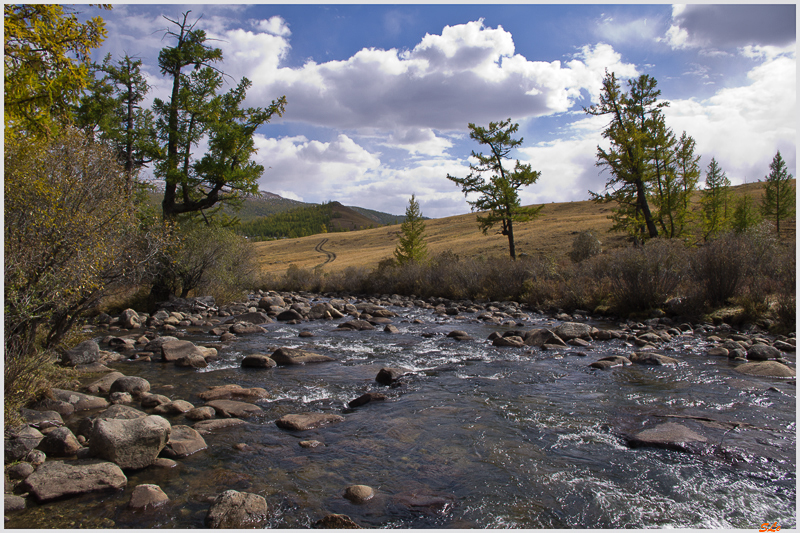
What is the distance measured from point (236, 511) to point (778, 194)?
259 ft

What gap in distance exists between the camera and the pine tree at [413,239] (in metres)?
38.8

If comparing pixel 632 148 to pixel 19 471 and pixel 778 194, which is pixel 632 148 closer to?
pixel 19 471

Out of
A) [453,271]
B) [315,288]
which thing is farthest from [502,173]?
[315,288]

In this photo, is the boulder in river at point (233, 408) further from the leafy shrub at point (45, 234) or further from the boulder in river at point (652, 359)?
the boulder in river at point (652, 359)

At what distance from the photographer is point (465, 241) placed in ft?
220

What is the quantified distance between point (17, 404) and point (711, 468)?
9280mm

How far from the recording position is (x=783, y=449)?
556 cm

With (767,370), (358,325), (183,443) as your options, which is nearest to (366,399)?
(183,443)

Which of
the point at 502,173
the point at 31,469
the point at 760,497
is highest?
the point at 502,173

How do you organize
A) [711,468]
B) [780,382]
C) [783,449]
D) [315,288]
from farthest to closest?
1. [315,288]
2. [780,382]
3. [783,449]
4. [711,468]

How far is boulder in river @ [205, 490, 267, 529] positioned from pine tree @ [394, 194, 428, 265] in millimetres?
33041

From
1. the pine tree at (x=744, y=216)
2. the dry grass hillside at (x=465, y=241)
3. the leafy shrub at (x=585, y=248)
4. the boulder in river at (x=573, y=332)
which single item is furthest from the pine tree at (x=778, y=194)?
the boulder in river at (x=573, y=332)

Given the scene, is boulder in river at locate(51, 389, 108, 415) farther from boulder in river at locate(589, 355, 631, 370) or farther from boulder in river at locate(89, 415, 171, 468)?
boulder in river at locate(589, 355, 631, 370)

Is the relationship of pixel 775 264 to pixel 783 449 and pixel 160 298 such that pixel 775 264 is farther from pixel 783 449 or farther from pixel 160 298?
pixel 160 298
